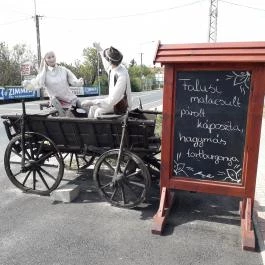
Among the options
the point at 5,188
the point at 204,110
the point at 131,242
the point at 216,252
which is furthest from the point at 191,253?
the point at 5,188

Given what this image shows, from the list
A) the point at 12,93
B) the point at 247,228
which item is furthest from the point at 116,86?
the point at 12,93

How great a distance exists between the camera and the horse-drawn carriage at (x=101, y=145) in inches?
179

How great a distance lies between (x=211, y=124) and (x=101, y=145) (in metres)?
1.51

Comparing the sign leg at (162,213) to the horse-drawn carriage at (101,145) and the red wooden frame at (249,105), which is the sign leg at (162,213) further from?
the horse-drawn carriage at (101,145)

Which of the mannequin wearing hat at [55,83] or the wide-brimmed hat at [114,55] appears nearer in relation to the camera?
the wide-brimmed hat at [114,55]

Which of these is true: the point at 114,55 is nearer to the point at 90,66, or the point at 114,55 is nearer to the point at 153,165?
the point at 153,165

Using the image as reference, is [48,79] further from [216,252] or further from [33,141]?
[216,252]

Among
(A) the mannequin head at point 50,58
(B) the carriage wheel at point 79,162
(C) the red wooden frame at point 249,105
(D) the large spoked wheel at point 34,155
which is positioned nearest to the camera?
(C) the red wooden frame at point 249,105

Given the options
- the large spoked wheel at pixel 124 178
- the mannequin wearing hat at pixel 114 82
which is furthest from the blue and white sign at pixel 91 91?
the large spoked wheel at pixel 124 178

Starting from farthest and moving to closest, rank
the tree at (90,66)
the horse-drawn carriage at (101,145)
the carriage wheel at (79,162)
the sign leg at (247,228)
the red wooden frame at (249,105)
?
the tree at (90,66), the carriage wheel at (79,162), the horse-drawn carriage at (101,145), the red wooden frame at (249,105), the sign leg at (247,228)

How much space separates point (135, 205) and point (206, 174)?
94 cm

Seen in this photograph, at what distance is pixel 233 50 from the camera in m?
3.87

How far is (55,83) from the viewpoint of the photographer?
5.52 metres

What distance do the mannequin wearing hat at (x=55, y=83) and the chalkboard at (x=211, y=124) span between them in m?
1.99
